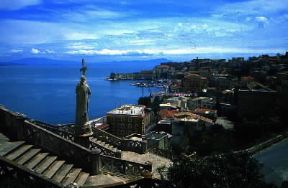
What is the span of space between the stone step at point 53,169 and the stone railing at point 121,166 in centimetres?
195

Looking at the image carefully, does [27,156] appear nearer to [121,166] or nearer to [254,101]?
[121,166]

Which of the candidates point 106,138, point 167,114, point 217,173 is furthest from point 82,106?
point 167,114

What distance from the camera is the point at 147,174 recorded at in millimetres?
7250

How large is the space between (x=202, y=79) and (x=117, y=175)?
389 ft

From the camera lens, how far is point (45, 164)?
9109 millimetres

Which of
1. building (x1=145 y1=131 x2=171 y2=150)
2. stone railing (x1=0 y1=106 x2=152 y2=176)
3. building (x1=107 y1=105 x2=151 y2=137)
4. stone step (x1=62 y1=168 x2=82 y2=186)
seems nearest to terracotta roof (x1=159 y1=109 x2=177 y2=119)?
building (x1=107 y1=105 x2=151 y2=137)

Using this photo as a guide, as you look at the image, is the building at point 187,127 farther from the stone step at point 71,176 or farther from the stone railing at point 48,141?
the stone step at point 71,176

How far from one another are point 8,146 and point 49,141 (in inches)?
52.9

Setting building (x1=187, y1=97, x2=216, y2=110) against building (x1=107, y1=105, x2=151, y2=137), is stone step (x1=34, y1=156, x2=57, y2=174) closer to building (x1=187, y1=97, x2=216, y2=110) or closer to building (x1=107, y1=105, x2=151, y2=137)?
building (x1=107, y1=105, x2=151, y2=137)

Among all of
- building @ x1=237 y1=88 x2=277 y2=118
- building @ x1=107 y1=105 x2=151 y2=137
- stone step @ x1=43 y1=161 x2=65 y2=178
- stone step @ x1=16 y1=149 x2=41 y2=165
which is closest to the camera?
stone step @ x1=16 y1=149 x2=41 y2=165

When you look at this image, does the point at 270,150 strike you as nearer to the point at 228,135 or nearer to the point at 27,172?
the point at 27,172

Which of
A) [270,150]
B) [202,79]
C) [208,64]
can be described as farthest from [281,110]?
[208,64]

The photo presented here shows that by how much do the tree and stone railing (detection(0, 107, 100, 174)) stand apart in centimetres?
371

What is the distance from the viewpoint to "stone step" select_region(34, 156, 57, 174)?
28.1 ft
